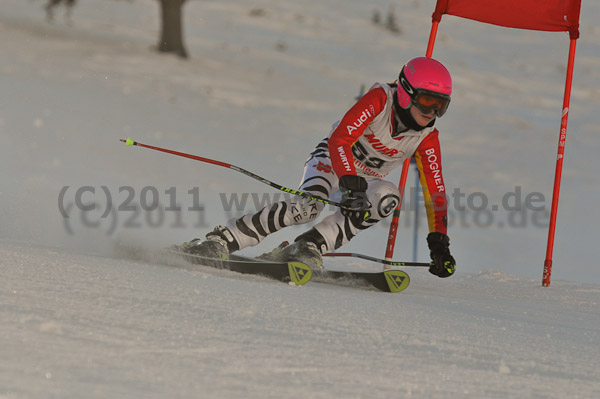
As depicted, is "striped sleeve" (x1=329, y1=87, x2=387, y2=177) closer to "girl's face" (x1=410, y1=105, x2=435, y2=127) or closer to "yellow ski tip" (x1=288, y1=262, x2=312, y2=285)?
"girl's face" (x1=410, y1=105, x2=435, y2=127)

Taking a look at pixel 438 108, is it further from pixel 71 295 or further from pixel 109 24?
pixel 109 24

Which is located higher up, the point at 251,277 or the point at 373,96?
the point at 373,96

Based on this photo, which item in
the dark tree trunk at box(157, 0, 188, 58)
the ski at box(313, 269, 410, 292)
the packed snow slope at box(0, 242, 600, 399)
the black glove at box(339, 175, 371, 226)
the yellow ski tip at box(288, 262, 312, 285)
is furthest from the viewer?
the dark tree trunk at box(157, 0, 188, 58)

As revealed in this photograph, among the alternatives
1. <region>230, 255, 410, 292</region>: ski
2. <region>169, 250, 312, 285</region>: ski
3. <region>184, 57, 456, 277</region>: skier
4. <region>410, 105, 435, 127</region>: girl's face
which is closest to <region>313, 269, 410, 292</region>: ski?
<region>230, 255, 410, 292</region>: ski

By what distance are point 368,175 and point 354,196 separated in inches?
26.1

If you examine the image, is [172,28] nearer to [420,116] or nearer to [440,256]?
[420,116]

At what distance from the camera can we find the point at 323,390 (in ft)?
6.43

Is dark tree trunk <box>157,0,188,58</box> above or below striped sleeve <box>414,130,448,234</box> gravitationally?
above

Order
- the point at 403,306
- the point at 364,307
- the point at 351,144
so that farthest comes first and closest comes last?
the point at 351,144
the point at 403,306
the point at 364,307

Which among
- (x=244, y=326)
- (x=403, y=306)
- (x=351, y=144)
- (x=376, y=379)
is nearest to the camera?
(x=376, y=379)

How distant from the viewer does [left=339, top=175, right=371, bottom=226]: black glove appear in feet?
14.6

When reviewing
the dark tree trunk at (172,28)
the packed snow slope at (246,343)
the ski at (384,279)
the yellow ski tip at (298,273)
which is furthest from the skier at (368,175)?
the dark tree trunk at (172,28)

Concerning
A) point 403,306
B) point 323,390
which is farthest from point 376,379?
point 403,306

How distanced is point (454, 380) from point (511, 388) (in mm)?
160
